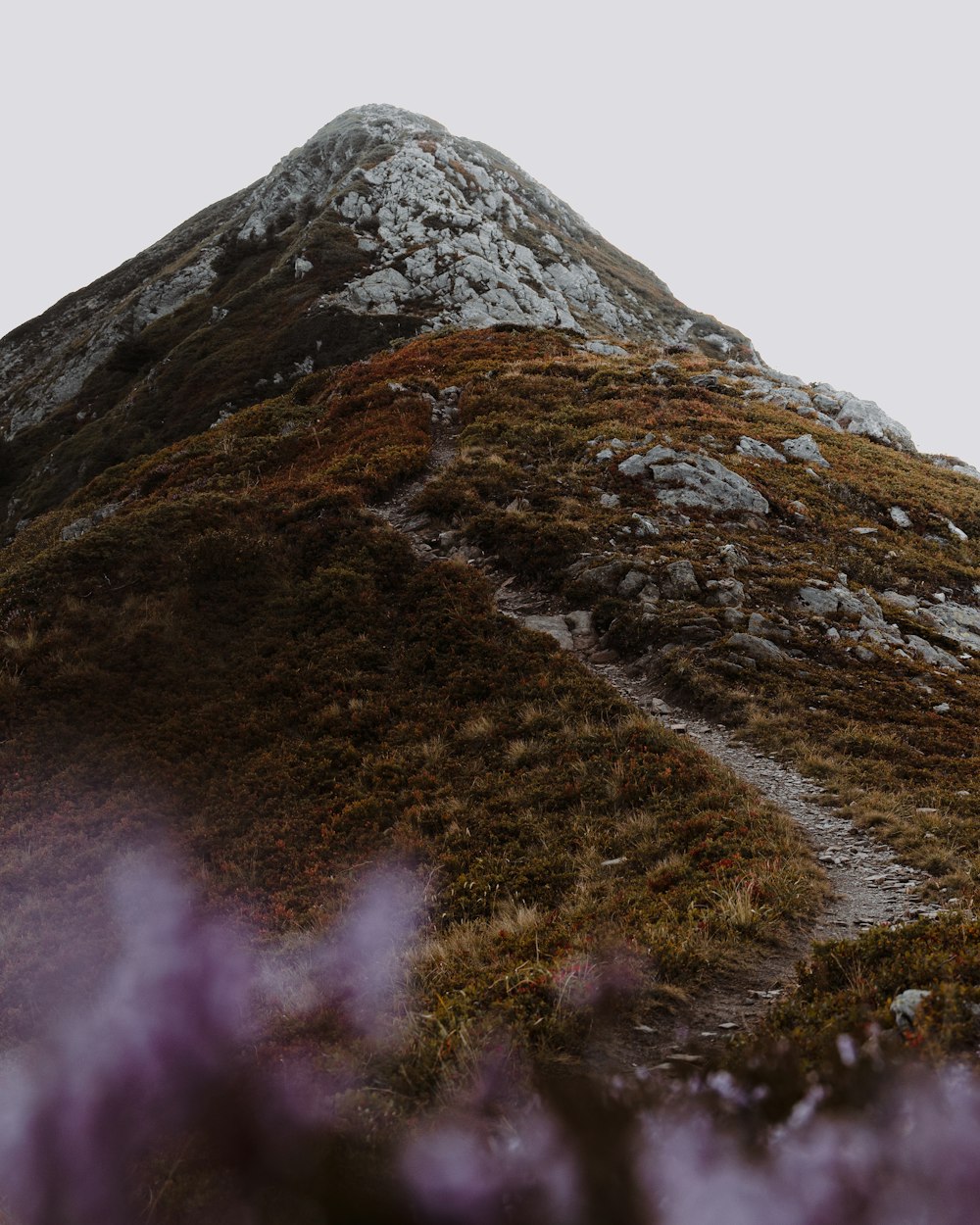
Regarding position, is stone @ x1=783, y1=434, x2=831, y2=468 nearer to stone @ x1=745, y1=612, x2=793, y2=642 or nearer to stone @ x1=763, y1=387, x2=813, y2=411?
stone @ x1=763, y1=387, x2=813, y2=411

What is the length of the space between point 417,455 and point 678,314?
218ft

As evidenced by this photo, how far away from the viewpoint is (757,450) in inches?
1079

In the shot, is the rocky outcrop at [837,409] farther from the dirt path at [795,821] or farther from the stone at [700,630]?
the dirt path at [795,821]

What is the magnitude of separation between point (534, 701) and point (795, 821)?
510 centimetres

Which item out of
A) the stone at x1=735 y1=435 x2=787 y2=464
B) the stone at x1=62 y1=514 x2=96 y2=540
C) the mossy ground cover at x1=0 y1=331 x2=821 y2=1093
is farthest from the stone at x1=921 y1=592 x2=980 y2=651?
the stone at x1=62 y1=514 x2=96 y2=540

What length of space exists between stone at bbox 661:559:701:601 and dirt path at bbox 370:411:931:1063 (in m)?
2.71

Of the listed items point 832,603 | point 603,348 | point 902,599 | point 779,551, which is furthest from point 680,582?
point 603,348

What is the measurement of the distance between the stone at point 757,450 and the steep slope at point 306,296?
1152 inches

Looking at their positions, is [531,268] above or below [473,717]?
above

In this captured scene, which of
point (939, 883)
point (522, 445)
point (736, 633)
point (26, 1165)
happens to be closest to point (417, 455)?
point (522, 445)

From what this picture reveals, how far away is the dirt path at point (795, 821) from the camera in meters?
A: 5.80

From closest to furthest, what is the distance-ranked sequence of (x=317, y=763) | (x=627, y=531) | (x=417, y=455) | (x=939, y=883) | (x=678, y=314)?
(x=939, y=883) < (x=317, y=763) < (x=627, y=531) < (x=417, y=455) < (x=678, y=314)

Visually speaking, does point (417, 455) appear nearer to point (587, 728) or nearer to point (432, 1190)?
point (587, 728)

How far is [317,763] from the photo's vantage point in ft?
39.4
